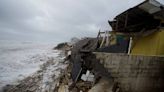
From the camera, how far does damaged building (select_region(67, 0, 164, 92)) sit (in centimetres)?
741

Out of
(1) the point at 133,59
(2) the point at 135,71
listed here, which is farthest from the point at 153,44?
(2) the point at 135,71

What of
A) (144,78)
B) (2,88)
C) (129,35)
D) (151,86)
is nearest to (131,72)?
(144,78)

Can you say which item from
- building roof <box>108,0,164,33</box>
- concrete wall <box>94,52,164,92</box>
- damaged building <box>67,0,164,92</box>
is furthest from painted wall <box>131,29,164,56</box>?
concrete wall <box>94,52,164,92</box>

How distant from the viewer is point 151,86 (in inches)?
315

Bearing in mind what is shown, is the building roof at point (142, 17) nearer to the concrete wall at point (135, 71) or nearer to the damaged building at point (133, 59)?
the damaged building at point (133, 59)

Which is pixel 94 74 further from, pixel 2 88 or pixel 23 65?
pixel 23 65

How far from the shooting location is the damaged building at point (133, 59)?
7410 millimetres

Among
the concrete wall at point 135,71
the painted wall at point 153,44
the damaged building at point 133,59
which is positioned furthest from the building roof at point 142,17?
the concrete wall at point 135,71

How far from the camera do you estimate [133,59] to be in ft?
24.6

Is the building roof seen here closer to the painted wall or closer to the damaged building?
the damaged building

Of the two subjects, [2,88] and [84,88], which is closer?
[84,88]

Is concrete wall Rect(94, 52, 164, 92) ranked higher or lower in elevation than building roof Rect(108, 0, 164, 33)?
lower

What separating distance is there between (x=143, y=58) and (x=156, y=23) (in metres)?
1.82

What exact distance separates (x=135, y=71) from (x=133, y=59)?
19.7 inches
